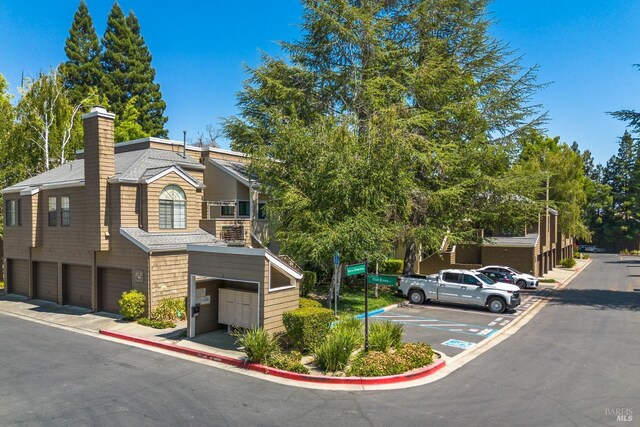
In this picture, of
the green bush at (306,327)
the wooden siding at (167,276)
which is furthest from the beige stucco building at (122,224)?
the green bush at (306,327)

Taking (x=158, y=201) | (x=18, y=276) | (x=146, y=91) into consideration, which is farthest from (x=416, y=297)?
(x=146, y=91)

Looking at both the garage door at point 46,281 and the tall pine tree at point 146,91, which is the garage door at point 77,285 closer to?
the garage door at point 46,281

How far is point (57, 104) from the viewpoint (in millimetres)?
37406

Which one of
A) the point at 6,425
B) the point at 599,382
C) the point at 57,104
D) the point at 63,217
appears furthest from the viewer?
the point at 57,104

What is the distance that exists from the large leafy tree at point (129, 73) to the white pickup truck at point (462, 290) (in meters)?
45.6

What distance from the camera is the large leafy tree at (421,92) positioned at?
2653 centimetres

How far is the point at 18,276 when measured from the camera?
26.4m

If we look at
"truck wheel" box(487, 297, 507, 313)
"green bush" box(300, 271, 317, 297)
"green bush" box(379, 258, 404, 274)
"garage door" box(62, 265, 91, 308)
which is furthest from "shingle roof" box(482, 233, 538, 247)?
"garage door" box(62, 265, 91, 308)

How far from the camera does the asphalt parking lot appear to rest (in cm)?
1600

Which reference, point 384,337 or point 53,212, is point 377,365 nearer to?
point 384,337

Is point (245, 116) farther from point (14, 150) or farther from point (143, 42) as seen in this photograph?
point (143, 42)

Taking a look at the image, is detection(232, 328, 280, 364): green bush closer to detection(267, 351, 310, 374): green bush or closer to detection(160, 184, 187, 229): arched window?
detection(267, 351, 310, 374): green bush

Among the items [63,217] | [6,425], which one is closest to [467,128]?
[63,217]

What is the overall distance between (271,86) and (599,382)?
72.8 ft
